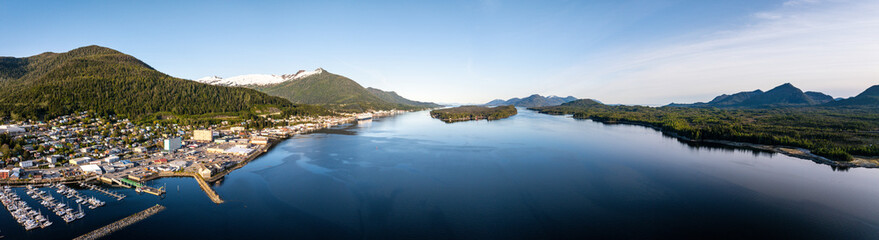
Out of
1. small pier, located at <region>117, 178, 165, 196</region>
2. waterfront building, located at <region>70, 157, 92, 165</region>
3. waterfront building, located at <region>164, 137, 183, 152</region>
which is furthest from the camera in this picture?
waterfront building, located at <region>164, 137, 183, 152</region>

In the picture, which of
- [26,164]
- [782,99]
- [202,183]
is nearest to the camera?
[202,183]

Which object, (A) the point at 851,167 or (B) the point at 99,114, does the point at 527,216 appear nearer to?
(A) the point at 851,167

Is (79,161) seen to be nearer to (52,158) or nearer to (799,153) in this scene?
(52,158)

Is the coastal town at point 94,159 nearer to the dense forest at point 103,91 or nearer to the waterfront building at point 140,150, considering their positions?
the waterfront building at point 140,150

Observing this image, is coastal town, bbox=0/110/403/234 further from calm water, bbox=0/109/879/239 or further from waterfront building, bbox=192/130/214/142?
calm water, bbox=0/109/879/239

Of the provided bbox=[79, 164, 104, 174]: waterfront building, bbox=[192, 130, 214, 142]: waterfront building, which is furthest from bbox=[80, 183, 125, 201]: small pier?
bbox=[192, 130, 214, 142]: waterfront building

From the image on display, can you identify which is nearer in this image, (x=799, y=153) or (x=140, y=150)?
(x=140, y=150)

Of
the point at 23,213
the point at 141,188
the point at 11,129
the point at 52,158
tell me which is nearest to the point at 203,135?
the point at 52,158

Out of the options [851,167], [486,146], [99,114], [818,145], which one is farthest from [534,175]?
[99,114]
